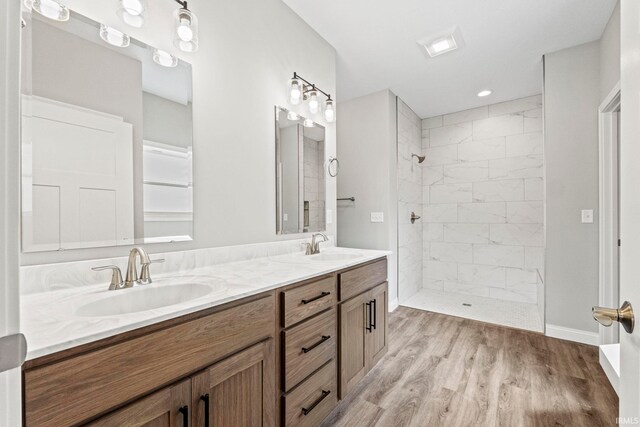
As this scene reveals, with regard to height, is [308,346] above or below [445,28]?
below

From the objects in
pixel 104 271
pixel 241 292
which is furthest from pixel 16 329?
pixel 104 271

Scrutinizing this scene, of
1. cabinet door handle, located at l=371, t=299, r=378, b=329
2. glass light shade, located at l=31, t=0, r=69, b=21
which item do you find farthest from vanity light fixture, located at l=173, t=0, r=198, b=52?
cabinet door handle, located at l=371, t=299, r=378, b=329

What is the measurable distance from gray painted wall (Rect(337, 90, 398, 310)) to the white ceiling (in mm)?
255

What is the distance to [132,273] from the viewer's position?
1104mm

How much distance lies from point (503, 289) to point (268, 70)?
156 inches

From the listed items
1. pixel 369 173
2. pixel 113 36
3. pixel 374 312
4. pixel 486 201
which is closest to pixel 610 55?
pixel 486 201

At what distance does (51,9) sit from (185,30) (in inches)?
19.1

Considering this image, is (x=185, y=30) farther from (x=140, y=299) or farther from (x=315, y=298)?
(x=315, y=298)

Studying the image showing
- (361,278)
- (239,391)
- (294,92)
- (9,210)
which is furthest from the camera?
(294,92)

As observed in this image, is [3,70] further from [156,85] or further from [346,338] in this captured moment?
[346,338]

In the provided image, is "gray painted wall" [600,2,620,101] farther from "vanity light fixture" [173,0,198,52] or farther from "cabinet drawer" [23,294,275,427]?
"cabinet drawer" [23,294,275,427]

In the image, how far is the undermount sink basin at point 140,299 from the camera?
95cm

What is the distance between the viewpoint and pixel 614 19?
2039 millimetres

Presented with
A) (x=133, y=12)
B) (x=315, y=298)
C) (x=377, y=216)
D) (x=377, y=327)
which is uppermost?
(x=133, y=12)
